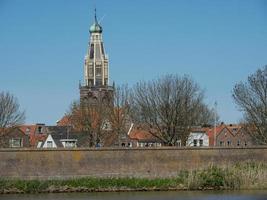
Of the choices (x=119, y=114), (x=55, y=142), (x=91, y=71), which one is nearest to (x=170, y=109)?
(x=119, y=114)

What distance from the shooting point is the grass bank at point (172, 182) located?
38.5 m

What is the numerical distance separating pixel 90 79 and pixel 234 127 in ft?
77.9

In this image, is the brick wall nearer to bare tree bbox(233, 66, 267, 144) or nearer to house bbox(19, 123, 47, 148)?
bare tree bbox(233, 66, 267, 144)

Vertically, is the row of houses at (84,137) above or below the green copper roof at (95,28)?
below

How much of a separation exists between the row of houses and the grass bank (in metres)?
21.6

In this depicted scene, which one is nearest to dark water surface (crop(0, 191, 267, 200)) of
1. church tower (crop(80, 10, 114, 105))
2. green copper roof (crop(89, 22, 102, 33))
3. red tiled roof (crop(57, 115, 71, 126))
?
red tiled roof (crop(57, 115, 71, 126))

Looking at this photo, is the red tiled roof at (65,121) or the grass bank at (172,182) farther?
the red tiled roof at (65,121)

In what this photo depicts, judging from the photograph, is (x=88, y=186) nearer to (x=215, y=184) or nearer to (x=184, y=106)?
(x=215, y=184)

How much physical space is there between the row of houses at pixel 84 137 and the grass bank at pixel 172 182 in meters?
21.6

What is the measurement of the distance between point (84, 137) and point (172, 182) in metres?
26.2

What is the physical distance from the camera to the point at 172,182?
4012 cm

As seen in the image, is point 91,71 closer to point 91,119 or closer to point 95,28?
point 95,28

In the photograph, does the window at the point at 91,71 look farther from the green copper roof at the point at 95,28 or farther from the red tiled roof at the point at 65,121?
the red tiled roof at the point at 65,121

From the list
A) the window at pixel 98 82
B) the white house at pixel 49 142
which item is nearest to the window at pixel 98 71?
the window at pixel 98 82
